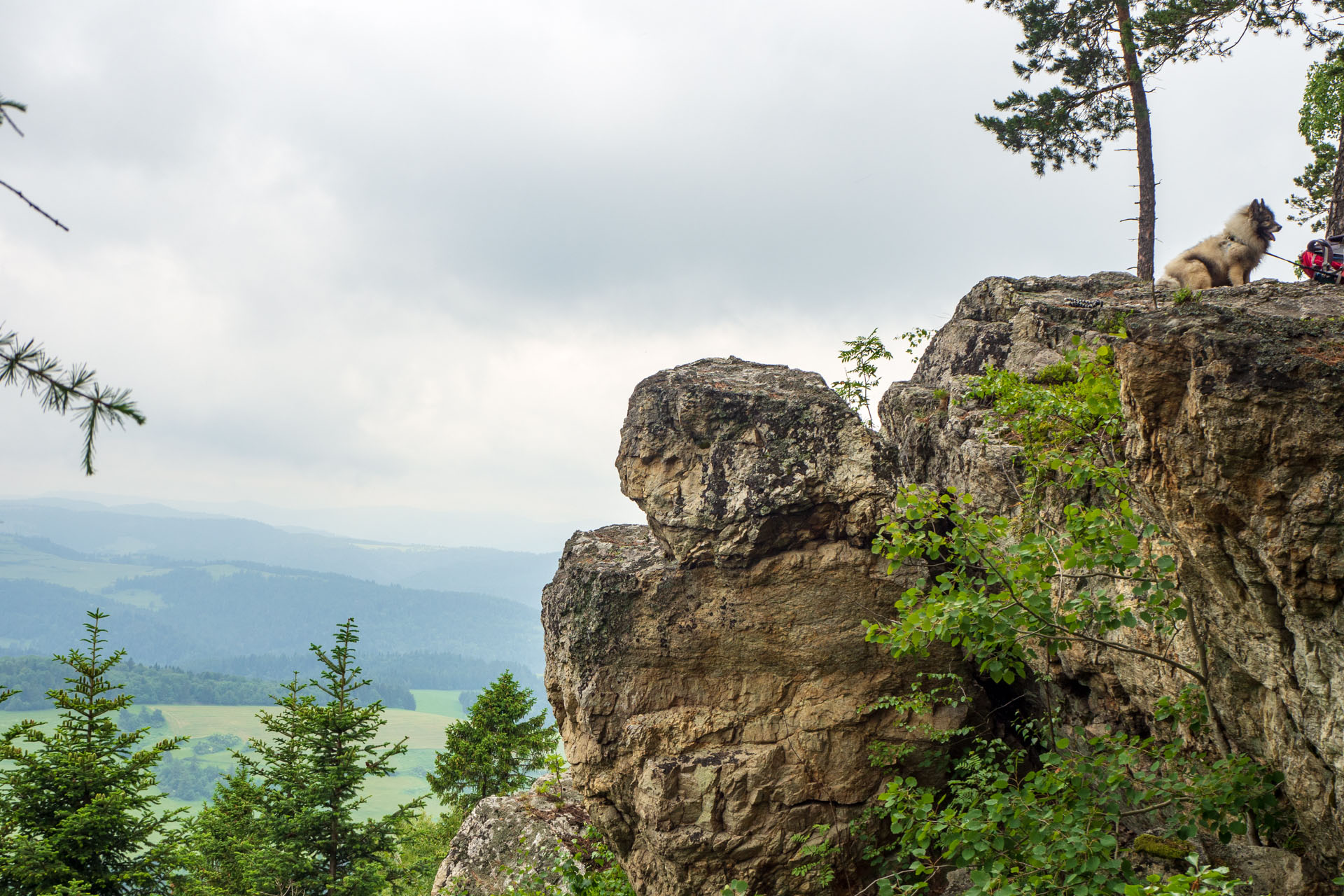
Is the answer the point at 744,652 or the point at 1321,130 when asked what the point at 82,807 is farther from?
the point at 1321,130

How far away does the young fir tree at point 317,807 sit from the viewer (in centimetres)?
2042

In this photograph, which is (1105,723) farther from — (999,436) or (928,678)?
(999,436)

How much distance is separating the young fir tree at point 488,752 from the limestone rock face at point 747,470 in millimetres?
17171

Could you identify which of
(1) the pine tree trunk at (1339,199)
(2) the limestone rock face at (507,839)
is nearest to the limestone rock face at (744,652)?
(2) the limestone rock face at (507,839)

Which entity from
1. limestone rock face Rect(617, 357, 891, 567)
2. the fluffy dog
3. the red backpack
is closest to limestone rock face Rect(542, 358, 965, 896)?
limestone rock face Rect(617, 357, 891, 567)

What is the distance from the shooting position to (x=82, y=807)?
1533cm

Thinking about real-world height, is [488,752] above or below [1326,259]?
below

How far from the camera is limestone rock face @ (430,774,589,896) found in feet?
39.5

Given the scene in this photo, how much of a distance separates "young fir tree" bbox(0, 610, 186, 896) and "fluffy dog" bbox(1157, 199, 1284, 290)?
22.0 meters

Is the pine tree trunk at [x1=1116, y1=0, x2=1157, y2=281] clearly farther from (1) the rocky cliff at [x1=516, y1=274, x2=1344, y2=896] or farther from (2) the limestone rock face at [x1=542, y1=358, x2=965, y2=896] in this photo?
(2) the limestone rock face at [x1=542, y1=358, x2=965, y2=896]

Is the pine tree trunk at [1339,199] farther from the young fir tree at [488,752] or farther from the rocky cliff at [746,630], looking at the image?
the young fir tree at [488,752]

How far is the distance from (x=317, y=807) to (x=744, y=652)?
18292 mm

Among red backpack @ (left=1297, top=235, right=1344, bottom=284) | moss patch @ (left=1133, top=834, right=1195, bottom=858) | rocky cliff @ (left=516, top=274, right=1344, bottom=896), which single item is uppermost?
red backpack @ (left=1297, top=235, right=1344, bottom=284)

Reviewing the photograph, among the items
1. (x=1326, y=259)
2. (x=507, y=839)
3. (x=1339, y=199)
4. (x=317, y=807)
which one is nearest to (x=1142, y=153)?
(x=1339, y=199)
